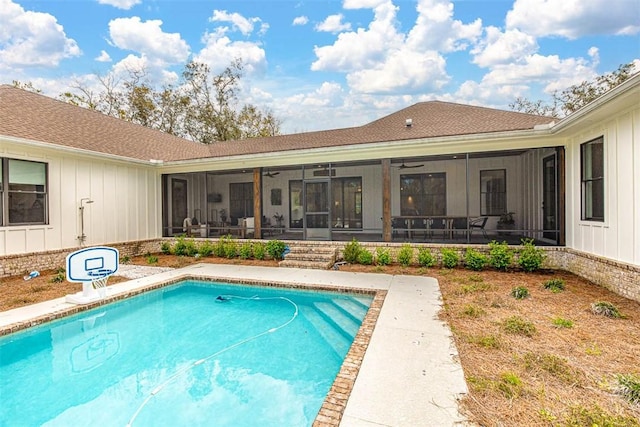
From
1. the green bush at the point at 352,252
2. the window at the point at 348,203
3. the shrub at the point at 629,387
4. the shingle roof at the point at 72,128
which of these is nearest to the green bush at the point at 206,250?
Answer: the shingle roof at the point at 72,128

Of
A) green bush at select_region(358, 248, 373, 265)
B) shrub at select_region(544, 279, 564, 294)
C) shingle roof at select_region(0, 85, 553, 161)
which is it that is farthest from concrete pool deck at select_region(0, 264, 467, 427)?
shingle roof at select_region(0, 85, 553, 161)

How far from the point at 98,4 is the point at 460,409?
786 inches

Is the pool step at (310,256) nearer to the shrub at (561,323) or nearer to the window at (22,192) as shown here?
the shrub at (561,323)

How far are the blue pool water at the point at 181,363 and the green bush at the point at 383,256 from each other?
2.75 meters

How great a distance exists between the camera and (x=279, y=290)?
693 cm

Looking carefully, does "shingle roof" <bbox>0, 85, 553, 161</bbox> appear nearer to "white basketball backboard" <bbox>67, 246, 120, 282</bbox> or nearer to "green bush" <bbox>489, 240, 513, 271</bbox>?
"green bush" <bbox>489, 240, 513, 271</bbox>

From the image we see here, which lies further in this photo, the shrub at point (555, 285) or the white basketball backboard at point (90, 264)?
the shrub at point (555, 285)

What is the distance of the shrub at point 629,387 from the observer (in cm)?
272

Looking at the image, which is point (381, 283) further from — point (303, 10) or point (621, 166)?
point (303, 10)

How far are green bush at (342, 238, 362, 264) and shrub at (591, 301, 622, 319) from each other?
5.32m

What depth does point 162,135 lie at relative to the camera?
49.6 feet

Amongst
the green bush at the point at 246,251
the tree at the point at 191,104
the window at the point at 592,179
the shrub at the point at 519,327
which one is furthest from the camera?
the tree at the point at 191,104

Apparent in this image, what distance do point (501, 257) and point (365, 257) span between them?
3.44 meters

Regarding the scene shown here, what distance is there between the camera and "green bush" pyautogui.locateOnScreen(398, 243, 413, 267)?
28.3ft
